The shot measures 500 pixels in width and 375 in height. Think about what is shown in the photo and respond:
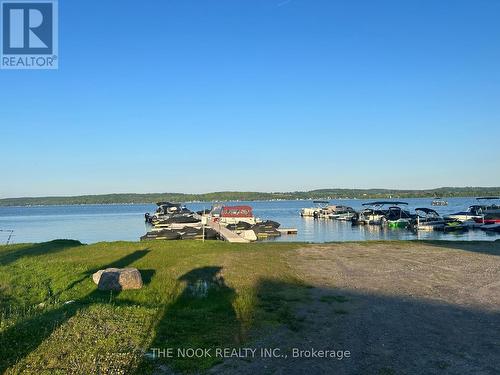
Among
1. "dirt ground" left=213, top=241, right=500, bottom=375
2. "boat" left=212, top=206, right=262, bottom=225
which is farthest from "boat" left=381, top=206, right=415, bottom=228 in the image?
"dirt ground" left=213, top=241, right=500, bottom=375

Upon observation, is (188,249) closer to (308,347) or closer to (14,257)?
(14,257)

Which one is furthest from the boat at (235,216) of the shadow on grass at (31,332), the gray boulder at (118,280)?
the shadow on grass at (31,332)

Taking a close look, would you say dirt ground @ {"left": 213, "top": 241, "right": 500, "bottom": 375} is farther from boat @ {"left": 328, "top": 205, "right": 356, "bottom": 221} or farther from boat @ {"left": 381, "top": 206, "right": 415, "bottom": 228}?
boat @ {"left": 328, "top": 205, "right": 356, "bottom": 221}

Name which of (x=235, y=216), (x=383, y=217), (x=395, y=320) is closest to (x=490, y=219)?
(x=383, y=217)

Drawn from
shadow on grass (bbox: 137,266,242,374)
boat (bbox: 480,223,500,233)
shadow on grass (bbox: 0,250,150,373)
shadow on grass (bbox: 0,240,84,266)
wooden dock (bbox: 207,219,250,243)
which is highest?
shadow on grass (bbox: 0,250,150,373)

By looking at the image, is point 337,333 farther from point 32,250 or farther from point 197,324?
point 32,250

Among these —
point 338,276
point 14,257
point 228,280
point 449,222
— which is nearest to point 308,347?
point 228,280

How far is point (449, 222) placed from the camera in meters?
49.8

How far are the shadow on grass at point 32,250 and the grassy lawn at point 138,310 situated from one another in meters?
1.99

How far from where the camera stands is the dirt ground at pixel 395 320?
699 centimetres

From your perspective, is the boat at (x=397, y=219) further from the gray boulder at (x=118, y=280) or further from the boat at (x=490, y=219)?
the gray boulder at (x=118, y=280)

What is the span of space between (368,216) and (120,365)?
191 feet

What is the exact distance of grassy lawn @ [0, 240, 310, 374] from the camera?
7.10 meters

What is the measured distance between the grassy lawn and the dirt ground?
0.63 metres
